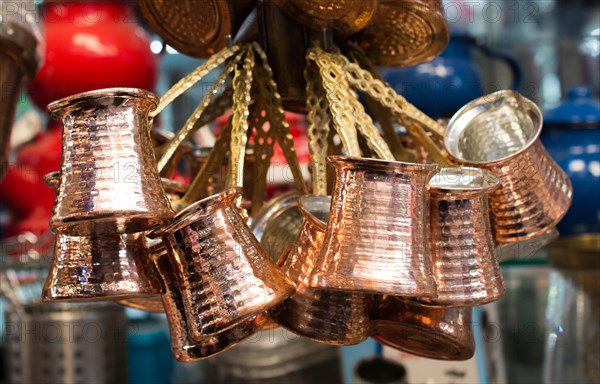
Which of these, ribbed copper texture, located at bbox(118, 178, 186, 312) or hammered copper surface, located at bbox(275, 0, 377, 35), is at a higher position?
hammered copper surface, located at bbox(275, 0, 377, 35)

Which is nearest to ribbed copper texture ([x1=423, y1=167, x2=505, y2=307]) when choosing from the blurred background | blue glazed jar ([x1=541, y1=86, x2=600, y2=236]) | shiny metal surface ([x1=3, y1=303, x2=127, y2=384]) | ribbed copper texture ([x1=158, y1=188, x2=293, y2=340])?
ribbed copper texture ([x1=158, y1=188, x2=293, y2=340])

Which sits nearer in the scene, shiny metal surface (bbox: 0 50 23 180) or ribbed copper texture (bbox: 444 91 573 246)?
ribbed copper texture (bbox: 444 91 573 246)

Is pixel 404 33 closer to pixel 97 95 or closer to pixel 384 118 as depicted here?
pixel 384 118

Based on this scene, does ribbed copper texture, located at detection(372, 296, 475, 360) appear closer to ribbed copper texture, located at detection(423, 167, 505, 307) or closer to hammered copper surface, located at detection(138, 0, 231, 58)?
ribbed copper texture, located at detection(423, 167, 505, 307)

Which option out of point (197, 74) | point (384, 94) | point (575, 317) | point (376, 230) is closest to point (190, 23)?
point (197, 74)

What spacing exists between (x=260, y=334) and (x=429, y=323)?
515 mm

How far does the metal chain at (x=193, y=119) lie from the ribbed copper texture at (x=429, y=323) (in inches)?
7.8

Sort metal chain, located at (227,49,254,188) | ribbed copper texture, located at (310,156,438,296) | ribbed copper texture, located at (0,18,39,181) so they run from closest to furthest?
1. ribbed copper texture, located at (310,156,438,296)
2. metal chain, located at (227,49,254,188)
3. ribbed copper texture, located at (0,18,39,181)

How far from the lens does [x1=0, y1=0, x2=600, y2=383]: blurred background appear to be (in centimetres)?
90

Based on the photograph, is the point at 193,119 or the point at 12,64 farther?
the point at 12,64

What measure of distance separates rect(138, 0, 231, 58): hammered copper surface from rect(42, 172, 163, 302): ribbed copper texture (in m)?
0.20

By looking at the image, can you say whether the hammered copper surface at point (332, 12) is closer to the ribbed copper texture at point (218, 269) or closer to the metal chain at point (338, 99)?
the metal chain at point (338, 99)

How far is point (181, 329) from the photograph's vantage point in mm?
513

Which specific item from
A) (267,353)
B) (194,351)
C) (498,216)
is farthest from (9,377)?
(498,216)
